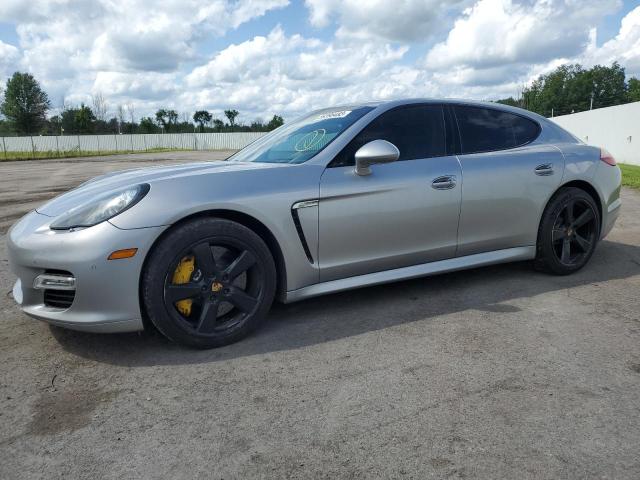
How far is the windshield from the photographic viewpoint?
136 inches

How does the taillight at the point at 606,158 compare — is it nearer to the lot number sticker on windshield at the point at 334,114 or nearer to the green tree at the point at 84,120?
the lot number sticker on windshield at the point at 334,114

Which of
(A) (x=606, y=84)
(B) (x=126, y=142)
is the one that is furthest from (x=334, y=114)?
(A) (x=606, y=84)

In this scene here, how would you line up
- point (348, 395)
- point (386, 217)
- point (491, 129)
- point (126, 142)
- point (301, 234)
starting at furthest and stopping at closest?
point (126, 142) < point (491, 129) < point (386, 217) < point (301, 234) < point (348, 395)

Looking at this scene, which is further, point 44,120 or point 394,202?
point 44,120

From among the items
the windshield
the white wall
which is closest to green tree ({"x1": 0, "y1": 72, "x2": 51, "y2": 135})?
the white wall

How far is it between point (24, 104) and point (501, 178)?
91606 millimetres

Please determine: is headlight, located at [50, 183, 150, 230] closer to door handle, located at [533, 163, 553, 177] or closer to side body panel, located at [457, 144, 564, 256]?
side body panel, located at [457, 144, 564, 256]

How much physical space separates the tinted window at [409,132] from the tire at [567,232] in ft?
3.81

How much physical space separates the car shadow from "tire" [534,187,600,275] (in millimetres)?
124

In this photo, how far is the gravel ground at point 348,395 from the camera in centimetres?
190

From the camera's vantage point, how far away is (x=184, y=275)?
9.39 ft

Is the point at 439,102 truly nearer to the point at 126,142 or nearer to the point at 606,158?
the point at 606,158

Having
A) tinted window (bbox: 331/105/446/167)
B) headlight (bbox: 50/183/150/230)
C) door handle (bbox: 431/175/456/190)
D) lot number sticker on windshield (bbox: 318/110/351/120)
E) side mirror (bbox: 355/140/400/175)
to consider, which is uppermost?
lot number sticker on windshield (bbox: 318/110/351/120)

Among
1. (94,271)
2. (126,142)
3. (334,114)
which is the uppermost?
(334,114)
